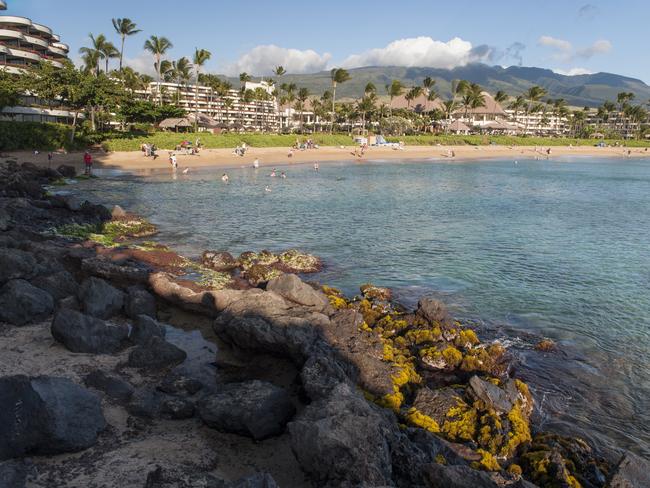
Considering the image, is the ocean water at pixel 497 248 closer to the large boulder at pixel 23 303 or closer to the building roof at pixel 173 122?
the large boulder at pixel 23 303

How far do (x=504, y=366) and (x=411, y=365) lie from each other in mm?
2469

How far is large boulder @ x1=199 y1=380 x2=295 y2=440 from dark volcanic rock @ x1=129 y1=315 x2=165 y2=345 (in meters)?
3.40

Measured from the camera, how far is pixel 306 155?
262ft

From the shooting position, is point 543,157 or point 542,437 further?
point 543,157

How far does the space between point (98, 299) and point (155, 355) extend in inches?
112

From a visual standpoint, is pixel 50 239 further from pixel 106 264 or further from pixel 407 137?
pixel 407 137

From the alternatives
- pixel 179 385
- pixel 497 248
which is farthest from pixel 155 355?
pixel 497 248

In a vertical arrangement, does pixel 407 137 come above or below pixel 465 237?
above

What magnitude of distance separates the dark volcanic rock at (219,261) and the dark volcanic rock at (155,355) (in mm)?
8577

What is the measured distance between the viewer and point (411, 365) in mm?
10922

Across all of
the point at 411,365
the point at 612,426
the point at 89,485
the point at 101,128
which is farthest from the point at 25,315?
the point at 101,128

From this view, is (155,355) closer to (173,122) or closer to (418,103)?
(173,122)

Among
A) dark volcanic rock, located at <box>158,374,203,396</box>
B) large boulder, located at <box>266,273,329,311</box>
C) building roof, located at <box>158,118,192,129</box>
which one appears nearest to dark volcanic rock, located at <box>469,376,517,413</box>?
large boulder, located at <box>266,273,329,311</box>

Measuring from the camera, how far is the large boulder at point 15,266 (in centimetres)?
1244
